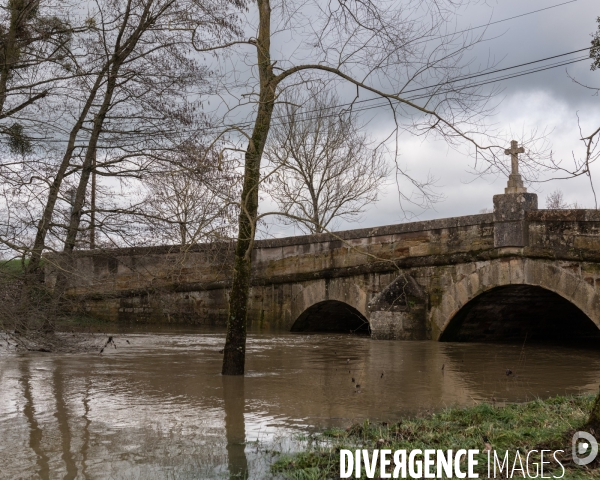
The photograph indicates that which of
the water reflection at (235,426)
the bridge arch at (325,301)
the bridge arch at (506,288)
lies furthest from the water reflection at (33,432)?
the bridge arch at (325,301)

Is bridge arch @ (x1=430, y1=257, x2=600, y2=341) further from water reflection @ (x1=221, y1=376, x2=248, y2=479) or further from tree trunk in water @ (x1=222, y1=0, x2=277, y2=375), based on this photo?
water reflection @ (x1=221, y1=376, x2=248, y2=479)

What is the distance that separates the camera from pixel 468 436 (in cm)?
450

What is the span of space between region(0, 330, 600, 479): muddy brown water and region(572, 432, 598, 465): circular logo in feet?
5.21

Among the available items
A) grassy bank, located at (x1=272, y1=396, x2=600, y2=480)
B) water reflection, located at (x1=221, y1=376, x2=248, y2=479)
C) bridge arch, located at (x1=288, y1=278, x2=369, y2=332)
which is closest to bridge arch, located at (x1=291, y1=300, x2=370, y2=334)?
bridge arch, located at (x1=288, y1=278, x2=369, y2=332)

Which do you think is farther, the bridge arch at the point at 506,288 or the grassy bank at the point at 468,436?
the bridge arch at the point at 506,288

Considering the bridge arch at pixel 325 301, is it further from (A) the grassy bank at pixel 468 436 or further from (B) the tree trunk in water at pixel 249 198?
(A) the grassy bank at pixel 468 436

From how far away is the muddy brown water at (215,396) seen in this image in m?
4.39

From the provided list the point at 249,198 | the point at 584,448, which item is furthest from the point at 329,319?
the point at 584,448

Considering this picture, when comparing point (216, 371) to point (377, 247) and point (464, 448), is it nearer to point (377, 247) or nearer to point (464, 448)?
point (464, 448)

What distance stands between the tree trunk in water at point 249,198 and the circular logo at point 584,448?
4025 millimetres

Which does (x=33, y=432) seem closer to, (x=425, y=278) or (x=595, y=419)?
(x=595, y=419)

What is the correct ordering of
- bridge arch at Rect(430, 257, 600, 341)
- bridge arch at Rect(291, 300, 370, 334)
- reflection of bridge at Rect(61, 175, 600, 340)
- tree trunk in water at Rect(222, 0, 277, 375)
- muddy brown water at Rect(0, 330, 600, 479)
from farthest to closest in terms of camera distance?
bridge arch at Rect(291, 300, 370, 334), reflection of bridge at Rect(61, 175, 600, 340), bridge arch at Rect(430, 257, 600, 341), tree trunk in water at Rect(222, 0, 277, 375), muddy brown water at Rect(0, 330, 600, 479)

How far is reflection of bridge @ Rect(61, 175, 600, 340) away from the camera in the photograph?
11383 mm

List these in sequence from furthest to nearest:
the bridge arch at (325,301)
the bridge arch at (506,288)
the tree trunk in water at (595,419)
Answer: the bridge arch at (325,301)
the bridge arch at (506,288)
the tree trunk in water at (595,419)
